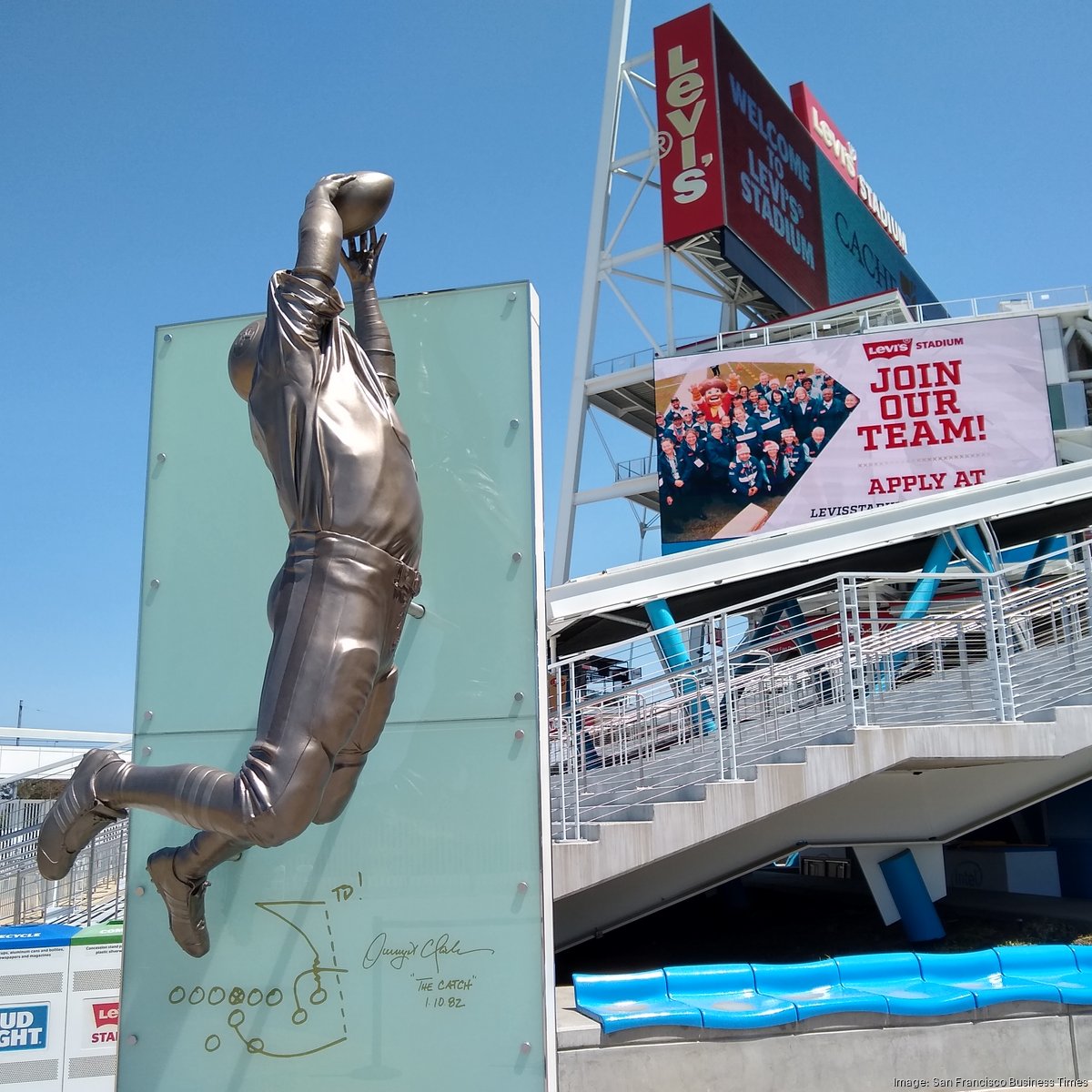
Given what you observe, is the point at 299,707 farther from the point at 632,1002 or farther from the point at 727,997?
the point at 727,997

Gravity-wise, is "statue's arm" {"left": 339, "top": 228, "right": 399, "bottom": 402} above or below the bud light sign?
above

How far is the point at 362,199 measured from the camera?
A: 4160mm

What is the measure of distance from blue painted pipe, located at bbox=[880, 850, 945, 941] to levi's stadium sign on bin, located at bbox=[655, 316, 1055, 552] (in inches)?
584

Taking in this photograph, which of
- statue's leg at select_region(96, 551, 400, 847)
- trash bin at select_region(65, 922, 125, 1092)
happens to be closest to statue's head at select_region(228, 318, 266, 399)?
statue's leg at select_region(96, 551, 400, 847)

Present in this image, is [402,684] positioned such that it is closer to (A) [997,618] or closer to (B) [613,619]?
(A) [997,618]

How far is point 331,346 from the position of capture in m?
4.05

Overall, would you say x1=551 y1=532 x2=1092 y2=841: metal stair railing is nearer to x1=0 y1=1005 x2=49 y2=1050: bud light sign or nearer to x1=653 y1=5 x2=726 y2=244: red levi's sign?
x1=0 y1=1005 x2=49 y2=1050: bud light sign

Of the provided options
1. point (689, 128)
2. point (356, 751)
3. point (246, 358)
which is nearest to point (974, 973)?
point (356, 751)

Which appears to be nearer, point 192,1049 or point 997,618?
point 192,1049

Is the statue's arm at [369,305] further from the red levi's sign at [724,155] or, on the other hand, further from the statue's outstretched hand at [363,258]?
the red levi's sign at [724,155]

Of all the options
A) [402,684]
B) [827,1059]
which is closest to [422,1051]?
[402,684]

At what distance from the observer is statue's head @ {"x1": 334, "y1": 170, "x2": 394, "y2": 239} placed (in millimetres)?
4145

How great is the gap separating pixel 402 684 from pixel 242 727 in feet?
2.91
